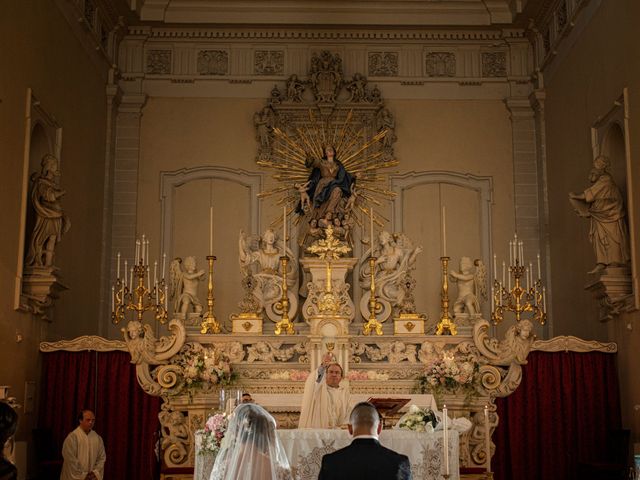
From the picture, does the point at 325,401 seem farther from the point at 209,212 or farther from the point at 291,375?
the point at 209,212

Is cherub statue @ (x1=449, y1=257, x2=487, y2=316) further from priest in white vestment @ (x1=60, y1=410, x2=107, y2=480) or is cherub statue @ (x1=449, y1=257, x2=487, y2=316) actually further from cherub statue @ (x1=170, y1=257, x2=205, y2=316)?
priest in white vestment @ (x1=60, y1=410, x2=107, y2=480)

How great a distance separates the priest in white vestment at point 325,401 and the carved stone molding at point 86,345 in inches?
150

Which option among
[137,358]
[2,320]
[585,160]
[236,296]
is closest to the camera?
[2,320]

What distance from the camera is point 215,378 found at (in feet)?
43.1

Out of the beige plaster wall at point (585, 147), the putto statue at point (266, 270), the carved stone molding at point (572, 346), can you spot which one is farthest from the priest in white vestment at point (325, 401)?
the putto statue at point (266, 270)

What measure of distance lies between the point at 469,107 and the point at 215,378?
8.21m

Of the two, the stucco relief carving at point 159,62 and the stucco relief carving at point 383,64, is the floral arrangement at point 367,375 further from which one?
the stucco relief carving at point 159,62

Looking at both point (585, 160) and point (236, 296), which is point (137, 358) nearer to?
point (236, 296)

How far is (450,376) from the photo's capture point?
13141 mm

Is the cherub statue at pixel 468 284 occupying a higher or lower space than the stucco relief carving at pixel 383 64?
lower

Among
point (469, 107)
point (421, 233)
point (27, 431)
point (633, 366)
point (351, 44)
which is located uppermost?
point (351, 44)

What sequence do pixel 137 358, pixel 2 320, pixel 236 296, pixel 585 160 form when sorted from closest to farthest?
pixel 2 320 < pixel 137 358 < pixel 585 160 < pixel 236 296

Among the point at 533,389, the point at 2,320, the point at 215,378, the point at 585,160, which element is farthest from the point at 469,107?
the point at 2,320

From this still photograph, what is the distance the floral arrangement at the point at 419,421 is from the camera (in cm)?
983
